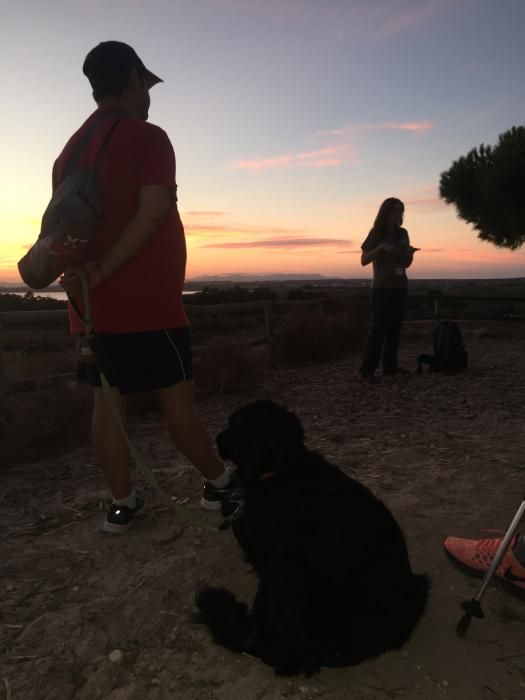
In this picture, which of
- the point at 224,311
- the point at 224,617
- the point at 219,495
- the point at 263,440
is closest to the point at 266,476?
the point at 263,440

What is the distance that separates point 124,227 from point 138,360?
590 mm

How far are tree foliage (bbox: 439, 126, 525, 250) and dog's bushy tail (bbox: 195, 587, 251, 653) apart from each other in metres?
15.9

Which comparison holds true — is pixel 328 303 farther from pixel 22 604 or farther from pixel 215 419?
pixel 22 604

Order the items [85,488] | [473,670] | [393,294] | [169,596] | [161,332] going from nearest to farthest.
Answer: [473,670] → [169,596] → [161,332] → [85,488] → [393,294]

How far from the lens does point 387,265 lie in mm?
6070

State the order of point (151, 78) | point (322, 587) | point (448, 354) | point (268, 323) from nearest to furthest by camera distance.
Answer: point (322, 587)
point (151, 78)
point (448, 354)
point (268, 323)

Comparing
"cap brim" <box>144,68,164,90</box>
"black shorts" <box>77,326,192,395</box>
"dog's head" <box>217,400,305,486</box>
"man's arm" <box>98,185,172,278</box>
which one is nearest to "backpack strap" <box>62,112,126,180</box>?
"cap brim" <box>144,68,164,90</box>

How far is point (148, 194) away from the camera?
2.16 m

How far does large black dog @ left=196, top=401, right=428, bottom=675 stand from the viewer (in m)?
1.59

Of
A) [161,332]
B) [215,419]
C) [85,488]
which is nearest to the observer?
[161,332]

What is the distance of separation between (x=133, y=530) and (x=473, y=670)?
171 cm

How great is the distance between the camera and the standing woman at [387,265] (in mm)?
5984

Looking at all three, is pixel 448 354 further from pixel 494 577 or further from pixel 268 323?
pixel 494 577

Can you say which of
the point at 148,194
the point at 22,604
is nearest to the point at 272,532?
the point at 22,604
